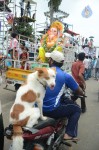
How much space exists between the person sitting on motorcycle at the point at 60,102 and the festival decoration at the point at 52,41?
5.40 metres

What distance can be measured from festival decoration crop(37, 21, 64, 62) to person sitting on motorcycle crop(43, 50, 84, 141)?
17.7ft

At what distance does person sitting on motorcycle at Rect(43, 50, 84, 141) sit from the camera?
183 inches

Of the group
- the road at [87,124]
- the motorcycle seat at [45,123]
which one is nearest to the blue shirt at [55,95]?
the motorcycle seat at [45,123]

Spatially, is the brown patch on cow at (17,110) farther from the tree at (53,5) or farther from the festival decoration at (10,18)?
the tree at (53,5)

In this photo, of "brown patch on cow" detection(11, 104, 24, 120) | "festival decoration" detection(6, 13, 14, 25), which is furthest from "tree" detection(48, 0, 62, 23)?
"brown patch on cow" detection(11, 104, 24, 120)

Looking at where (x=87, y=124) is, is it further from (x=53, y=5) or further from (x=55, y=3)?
(x=53, y=5)

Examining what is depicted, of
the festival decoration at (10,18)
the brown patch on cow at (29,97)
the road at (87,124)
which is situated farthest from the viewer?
the festival decoration at (10,18)

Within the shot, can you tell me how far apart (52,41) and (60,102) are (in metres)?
5.84

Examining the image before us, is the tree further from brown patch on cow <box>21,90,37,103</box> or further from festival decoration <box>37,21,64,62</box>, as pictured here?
brown patch on cow <box>21,90,37,103</box>

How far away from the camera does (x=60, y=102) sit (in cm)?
499

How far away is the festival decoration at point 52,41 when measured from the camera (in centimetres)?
1040

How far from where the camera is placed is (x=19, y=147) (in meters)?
3.67

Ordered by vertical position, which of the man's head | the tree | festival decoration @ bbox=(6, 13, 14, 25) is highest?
the tree

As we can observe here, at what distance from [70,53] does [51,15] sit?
41.7ft
